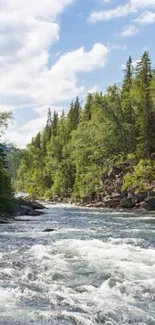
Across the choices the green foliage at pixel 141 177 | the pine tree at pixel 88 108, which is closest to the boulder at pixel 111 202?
the green foliage at pixel 141 177

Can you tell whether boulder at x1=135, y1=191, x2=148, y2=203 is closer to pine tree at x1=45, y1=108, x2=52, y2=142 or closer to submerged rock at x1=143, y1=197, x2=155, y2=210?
submerged rock at x1=143, y1=197, x2=155, y2=210

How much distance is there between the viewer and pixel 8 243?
844 inches

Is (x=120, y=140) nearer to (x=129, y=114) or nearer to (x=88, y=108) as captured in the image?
(x=129, y=114)

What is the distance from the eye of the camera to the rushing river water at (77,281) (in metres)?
9.96

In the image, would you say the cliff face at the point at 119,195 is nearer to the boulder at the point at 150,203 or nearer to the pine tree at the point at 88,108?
the boulder at the point at 150,203

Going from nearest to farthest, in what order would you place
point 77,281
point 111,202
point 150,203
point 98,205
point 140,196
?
point 77,281 → point 150,203 → point 140,196 → point 111,202 → point 98,205

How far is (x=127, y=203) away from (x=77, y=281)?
39.7 metres

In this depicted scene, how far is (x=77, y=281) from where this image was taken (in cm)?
1336

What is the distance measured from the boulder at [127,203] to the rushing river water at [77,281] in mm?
28934

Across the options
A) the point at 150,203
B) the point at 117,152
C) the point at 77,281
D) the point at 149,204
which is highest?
the point at 117,152

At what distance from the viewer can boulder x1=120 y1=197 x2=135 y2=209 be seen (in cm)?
5175

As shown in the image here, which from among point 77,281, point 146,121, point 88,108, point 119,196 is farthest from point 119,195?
point 77,281

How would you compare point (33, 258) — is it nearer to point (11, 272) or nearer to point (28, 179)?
point (11, 272)

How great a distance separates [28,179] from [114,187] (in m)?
71.6
